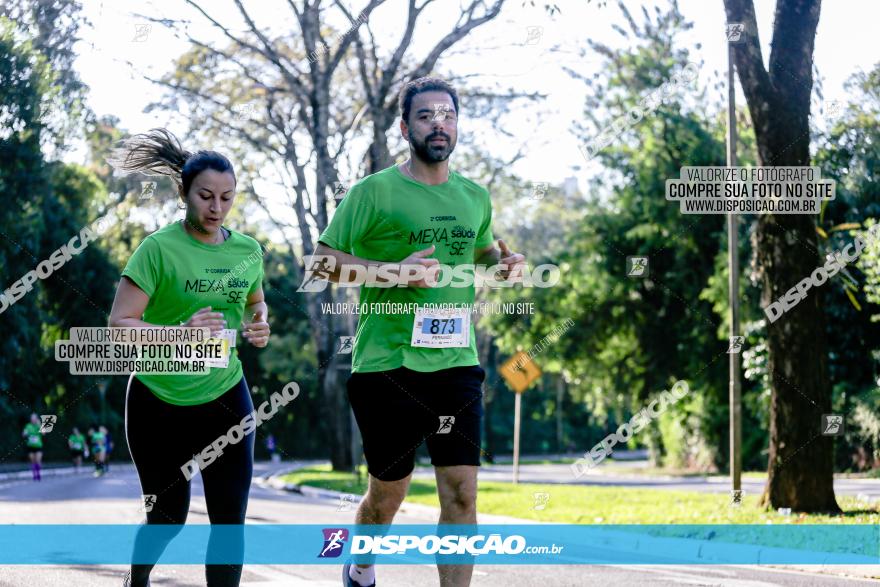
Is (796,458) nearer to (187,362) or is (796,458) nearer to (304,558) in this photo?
(304,558)

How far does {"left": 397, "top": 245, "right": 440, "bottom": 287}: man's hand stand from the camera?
5086 millimetres

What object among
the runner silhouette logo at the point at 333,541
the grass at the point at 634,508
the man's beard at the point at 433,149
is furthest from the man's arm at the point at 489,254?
the grass at the point at 634,508

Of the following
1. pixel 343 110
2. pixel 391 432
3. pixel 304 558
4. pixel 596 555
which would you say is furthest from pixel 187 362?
pixel 343 110

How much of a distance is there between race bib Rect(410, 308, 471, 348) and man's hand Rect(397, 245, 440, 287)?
0.17 metres

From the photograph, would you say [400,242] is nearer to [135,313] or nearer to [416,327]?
[416,327]

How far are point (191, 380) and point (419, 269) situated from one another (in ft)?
3.73

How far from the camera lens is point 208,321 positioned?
17.0 feet

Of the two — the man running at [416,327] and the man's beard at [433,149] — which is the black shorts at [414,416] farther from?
the man's beard at [433,149]

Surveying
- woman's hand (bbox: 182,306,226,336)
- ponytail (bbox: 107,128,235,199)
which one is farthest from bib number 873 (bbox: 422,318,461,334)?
ponytail (bbox: 107,128,235,199)

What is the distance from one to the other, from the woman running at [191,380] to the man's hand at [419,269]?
826 mm

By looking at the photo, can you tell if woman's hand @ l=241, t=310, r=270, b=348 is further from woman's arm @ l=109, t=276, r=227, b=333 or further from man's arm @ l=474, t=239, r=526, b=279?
man's arm @ l=474, t=239, r=526, b=279

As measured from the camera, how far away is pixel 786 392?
13.1 meters

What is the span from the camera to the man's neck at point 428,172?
17.8 ft

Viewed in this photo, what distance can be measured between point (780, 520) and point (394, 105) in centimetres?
1471
